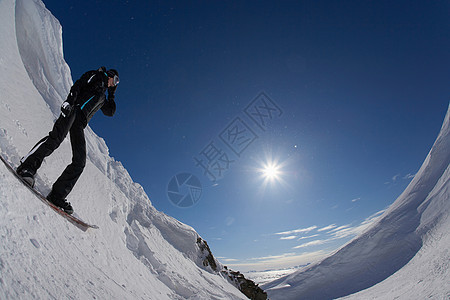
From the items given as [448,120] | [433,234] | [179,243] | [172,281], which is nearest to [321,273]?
[433,234]

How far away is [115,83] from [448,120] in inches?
3375

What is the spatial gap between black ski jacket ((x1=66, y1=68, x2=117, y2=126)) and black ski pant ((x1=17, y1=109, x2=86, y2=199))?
17 centimetres

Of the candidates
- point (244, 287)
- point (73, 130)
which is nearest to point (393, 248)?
point (244, 287)

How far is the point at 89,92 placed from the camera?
155 inches

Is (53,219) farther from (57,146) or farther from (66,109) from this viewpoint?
(66,109)

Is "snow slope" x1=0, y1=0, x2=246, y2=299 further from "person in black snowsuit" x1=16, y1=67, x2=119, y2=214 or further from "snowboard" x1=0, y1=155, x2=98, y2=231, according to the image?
"person in black snowsuit" x1=16, y1=67, x2=119, y2=214

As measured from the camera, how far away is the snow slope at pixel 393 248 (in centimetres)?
3834

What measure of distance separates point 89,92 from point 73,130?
2.68 ft

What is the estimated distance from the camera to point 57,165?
5.32 metres

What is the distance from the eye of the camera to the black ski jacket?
373 cm

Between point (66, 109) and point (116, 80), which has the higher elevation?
point (116, 80)

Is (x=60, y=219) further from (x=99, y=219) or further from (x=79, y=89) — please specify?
(x=99, y=219)

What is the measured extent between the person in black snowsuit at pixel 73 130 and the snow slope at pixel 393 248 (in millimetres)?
43811

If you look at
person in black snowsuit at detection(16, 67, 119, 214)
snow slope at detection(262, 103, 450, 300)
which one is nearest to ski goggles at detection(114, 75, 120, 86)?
person in black snowsuit at detection(16, 67, 119, 214)
